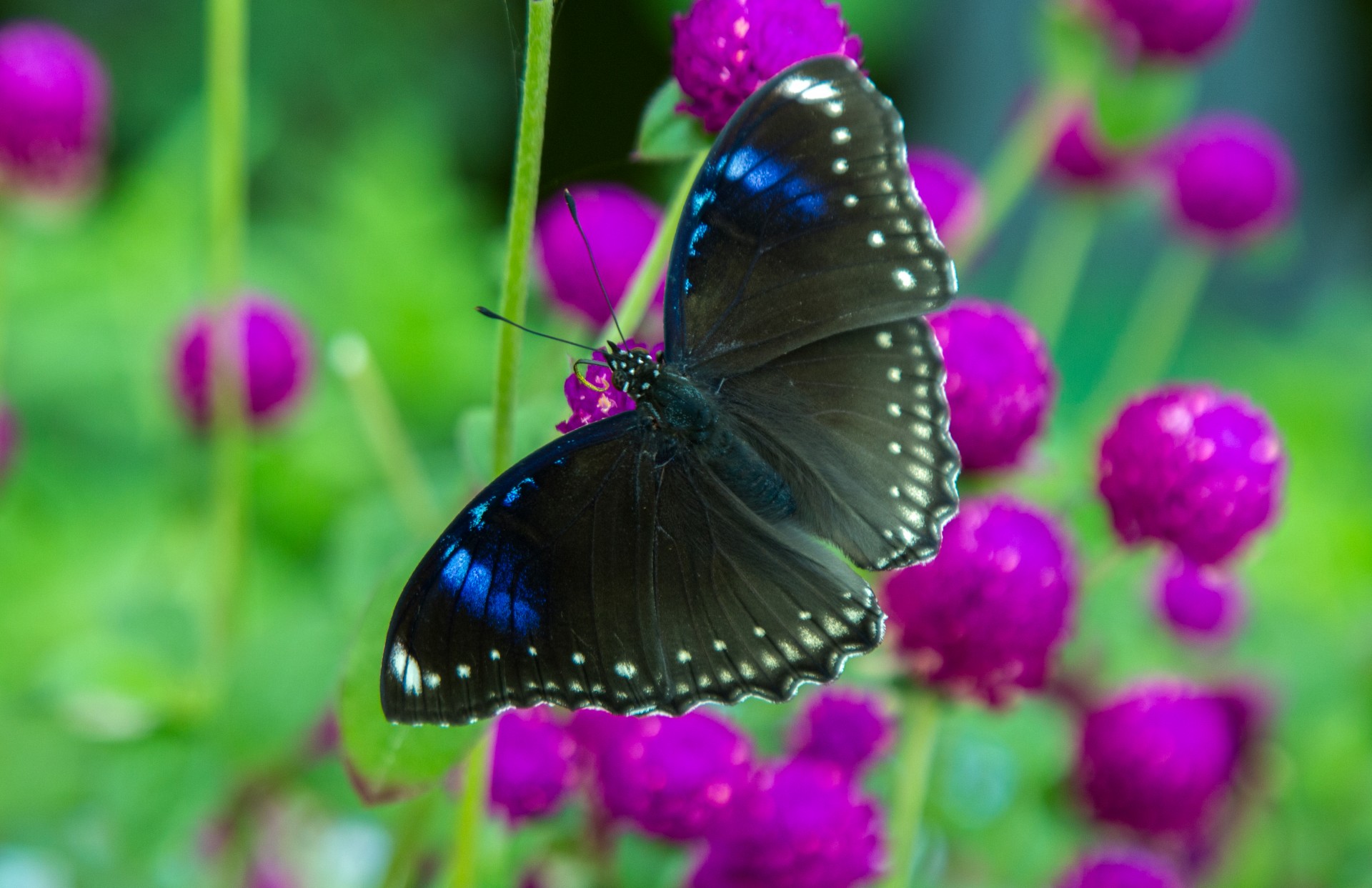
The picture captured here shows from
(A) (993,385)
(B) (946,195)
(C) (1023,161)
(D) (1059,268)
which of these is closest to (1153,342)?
(D) (1059,268)

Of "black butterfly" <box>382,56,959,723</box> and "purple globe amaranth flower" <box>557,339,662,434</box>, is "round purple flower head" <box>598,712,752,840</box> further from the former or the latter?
"purple globe amaranth flower" <box>557,339,662,434</box>

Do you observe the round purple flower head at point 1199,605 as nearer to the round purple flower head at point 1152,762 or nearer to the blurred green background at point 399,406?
the blurred green background at point 399,406

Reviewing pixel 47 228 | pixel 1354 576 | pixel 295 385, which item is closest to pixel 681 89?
pixel 295 385

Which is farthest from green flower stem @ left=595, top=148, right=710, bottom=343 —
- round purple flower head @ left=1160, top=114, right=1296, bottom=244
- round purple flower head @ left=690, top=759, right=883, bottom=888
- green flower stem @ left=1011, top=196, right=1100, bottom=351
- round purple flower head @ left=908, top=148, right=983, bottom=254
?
round purple flower head @ left=1160, top=114, right=1296, bottom=244

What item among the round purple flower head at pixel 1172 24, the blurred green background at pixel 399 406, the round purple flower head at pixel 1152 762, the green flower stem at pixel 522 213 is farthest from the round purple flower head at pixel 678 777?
the round purple flower head at pixel 1172 24

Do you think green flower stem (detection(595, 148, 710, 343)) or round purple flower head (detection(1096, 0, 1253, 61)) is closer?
green flower stem (detection(595, 148, 710, 343))

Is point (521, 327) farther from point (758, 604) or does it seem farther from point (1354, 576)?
point (1354, 576)
